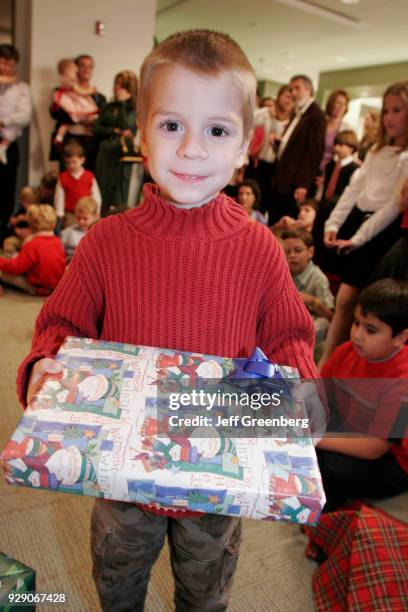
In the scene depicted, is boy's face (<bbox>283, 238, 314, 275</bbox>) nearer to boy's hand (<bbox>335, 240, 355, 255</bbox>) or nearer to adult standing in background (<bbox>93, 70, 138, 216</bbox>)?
boy's hand (<bbox>335, 240, 355, 255</bbox>)

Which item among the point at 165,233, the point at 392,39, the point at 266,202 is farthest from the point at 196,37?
the point at 392,39

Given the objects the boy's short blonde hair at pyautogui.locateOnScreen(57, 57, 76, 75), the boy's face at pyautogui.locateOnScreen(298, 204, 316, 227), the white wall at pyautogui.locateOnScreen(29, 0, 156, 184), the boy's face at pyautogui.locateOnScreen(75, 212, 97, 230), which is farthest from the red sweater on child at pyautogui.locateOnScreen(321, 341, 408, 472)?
the white wall at pyautogui.locateOnScreen(29, 0, 156, 184)

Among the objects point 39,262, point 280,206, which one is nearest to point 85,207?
point 39,262

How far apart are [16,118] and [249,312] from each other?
366cm

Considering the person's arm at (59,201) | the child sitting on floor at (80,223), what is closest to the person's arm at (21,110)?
the person's arm at (59,201)

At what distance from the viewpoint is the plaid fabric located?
1.02 meters

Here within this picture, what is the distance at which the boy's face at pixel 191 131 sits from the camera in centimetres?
63

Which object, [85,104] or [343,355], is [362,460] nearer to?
[343,355]

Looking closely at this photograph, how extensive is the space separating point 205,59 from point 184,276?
0.30m

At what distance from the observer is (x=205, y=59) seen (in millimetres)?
634

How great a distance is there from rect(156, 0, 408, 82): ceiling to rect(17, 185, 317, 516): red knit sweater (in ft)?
18.7

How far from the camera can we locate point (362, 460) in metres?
1.38

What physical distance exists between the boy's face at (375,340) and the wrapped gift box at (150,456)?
929 millimetres

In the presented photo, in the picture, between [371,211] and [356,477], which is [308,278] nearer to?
[371,211]
